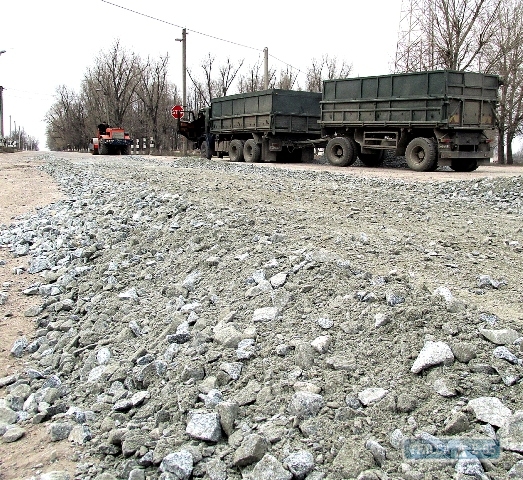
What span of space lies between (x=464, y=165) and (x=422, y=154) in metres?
1.55

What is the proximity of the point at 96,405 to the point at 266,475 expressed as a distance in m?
1.66

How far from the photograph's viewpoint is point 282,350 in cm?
372

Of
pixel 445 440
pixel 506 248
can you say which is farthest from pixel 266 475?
pixel 506 248

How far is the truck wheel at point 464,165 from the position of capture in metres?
18.9

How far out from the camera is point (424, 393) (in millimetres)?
3055

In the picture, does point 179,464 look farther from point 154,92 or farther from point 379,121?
point 154,92

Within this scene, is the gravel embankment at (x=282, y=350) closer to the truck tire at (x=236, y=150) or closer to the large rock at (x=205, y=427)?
the large rock at (x=205, y=427)

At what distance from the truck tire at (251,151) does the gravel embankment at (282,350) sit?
59.1 ft

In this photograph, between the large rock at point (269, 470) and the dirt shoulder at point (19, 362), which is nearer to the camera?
the large rock at point (269, 470)

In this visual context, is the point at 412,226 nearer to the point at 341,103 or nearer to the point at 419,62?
the point at 341,103

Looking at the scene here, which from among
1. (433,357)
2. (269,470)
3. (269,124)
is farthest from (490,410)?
(269,124)

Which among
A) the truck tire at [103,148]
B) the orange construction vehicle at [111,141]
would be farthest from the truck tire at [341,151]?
the truck tire at [103,148]

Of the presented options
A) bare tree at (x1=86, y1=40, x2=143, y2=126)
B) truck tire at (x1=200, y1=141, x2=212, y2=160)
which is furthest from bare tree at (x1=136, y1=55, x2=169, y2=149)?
truck tire at (x1=200, y1=141, x2=212, y2=160)

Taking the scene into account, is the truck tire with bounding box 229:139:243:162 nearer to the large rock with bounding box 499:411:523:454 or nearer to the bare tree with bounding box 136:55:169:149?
the large rock with bounding box 499:411:523:454
